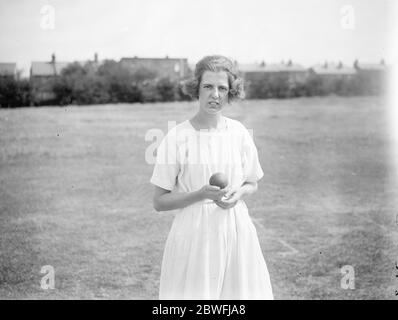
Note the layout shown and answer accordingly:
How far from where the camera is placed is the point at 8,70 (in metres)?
3.85

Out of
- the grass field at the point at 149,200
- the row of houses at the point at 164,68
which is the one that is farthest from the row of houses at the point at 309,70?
the grass field at the point at 149,200

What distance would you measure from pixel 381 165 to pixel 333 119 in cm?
179

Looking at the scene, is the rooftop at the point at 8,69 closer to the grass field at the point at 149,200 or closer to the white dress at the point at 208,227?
the grass field at the point at 149,200

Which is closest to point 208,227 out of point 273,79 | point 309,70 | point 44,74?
point 44,74

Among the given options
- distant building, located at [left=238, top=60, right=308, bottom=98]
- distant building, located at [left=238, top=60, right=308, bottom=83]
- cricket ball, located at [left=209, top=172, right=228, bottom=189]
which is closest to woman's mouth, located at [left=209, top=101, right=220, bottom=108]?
cricket ball, located at [left=209, top=172, right=228, bottom=189]

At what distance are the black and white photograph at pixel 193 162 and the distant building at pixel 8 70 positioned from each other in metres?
0.06

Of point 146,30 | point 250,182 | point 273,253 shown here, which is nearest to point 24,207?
point 146,30

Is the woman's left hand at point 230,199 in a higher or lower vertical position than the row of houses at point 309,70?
lower

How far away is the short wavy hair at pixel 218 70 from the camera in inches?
80.5

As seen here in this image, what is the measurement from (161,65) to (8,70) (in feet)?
4.22

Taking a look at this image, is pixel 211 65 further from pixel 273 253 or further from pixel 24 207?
pixel 24 207

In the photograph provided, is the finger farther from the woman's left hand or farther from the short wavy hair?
the short wavy hair

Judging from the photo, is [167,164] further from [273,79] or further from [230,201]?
[273,79]

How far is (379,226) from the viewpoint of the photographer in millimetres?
4434
